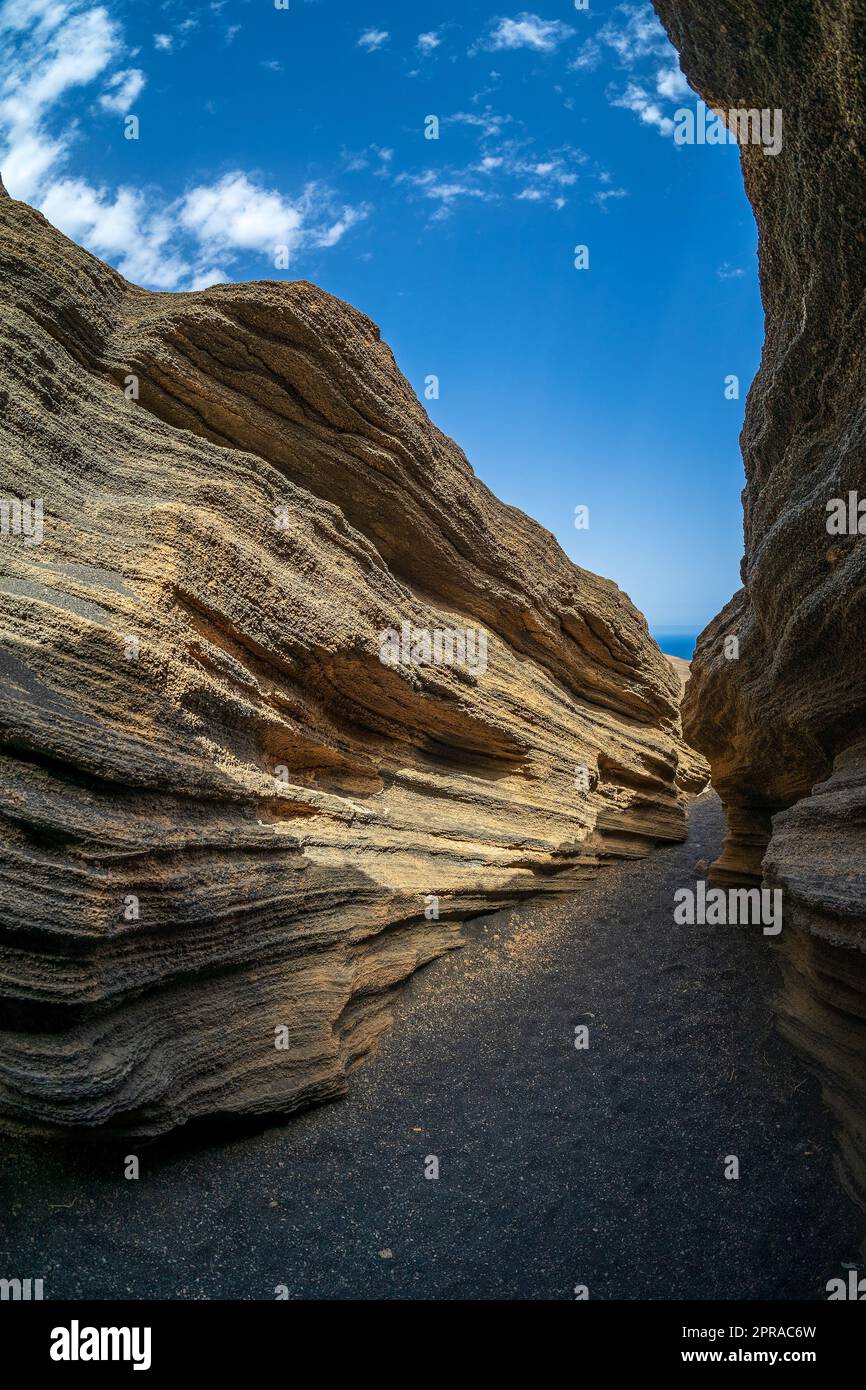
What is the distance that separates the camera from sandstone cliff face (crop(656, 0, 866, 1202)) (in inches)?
300

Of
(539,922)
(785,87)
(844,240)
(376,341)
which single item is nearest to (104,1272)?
(539,922)

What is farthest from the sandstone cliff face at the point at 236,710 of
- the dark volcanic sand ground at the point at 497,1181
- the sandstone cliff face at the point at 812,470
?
the sandstone cliff face at the point at 812,470

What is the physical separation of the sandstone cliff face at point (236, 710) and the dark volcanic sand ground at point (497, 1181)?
1.91ft

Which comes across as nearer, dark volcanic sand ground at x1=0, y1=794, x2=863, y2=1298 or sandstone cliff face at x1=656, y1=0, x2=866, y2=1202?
dark volcanic sand ground at x1=0, y1=794, x2=863, y2=1298

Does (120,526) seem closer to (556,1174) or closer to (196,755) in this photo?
(196,755)

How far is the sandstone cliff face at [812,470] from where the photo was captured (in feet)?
25.0

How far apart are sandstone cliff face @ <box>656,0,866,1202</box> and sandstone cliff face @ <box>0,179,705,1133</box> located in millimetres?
5010

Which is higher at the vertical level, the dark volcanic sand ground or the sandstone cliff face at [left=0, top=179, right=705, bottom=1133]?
the sandstone cliff face at [left=0, top=179, right=705, bottom=1133]

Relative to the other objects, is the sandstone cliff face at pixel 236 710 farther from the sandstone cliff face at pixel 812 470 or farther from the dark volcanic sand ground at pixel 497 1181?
the sandstone cliff face at pixel 812 470

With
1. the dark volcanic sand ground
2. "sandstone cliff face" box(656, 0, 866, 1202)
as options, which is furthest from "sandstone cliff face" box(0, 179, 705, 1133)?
"sandstone cliff face" box(656, 0, 866, 1202)

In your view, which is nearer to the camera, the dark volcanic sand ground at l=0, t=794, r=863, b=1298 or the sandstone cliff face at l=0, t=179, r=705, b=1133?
the dark volcanic sand ground at l=0, t=794, r=863, b=1298

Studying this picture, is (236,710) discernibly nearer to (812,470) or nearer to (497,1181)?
(497,1181)

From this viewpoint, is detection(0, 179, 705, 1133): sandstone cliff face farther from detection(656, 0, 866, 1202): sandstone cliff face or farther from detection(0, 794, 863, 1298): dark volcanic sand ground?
detection(656, 0, 866, 1202): sandstone cliff face

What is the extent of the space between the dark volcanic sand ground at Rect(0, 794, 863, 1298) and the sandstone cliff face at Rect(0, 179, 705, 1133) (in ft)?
1.91
